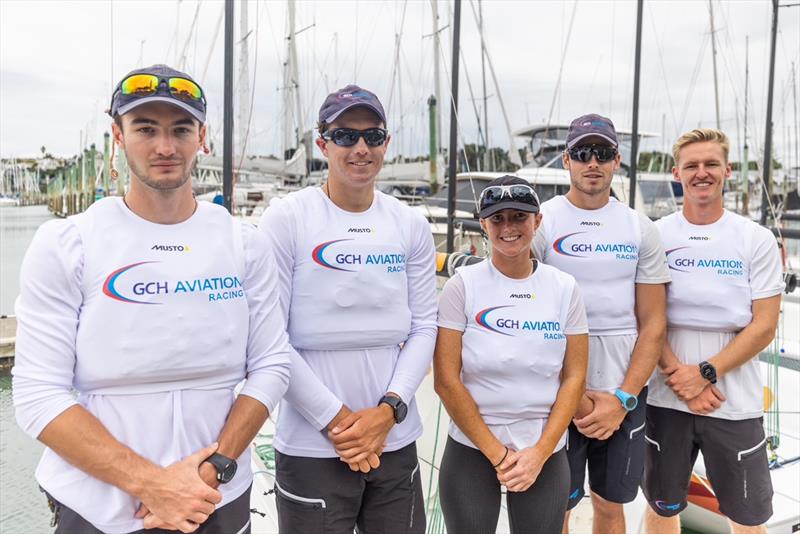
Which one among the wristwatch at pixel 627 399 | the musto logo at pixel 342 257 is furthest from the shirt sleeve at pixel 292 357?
the wristwatch at pixel 627 399

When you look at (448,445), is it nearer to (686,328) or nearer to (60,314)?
(686,328)

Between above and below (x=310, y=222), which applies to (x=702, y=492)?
below

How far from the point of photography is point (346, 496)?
212 centimetres

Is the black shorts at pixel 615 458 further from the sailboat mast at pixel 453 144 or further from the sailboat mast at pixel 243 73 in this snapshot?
the sailboat mast at pixel 243 73

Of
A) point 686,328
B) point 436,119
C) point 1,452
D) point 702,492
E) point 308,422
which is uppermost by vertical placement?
point 436,119

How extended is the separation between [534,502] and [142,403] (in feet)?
4.88

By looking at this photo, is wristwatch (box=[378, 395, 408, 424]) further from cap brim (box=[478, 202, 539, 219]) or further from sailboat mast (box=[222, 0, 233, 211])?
sailboat mast (box=[222, 0, 233, 211])

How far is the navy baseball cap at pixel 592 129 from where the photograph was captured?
2.60 metres

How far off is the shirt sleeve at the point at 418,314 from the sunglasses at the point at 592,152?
0.79 m

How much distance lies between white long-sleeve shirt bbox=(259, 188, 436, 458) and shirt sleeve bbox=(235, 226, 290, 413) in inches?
7.4

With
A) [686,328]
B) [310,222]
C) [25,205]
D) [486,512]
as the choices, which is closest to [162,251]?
[310,222]

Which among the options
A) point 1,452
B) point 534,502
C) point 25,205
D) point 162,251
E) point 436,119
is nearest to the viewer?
point 162,251

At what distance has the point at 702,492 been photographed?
4051 millimetres

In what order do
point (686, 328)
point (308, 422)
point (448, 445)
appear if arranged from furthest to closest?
1. point (686, 328)
2. point (448, 445)
3. point (308, 422)
